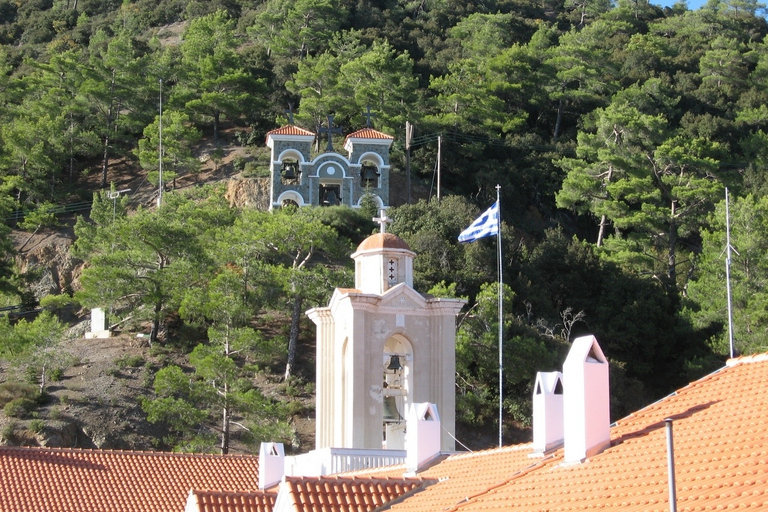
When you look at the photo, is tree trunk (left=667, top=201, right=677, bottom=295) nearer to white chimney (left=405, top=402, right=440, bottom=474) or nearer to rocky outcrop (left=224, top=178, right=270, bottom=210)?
rocky outcrop (left=224, top=178, right=270, bottom=210)

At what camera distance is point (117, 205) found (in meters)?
50.0

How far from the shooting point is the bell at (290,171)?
52.4 meters

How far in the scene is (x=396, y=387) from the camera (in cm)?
2055

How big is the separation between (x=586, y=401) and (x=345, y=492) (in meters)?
3.42

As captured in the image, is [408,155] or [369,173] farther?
[408,155]

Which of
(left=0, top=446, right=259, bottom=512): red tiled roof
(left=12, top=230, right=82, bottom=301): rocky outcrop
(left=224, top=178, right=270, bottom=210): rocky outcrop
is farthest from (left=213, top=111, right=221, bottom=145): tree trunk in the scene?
(left=0, top=446, right=259, bottom=512): red tiled roof

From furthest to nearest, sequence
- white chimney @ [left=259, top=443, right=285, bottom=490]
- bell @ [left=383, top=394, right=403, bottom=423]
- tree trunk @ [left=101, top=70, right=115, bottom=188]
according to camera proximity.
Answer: tree trunk @ [left=101, top=70, right=115, bottom=188] → bell @ [left=383, top=394, right=403, bottom=423] → white chimney @ [left=259, top=443, right=285, bottom=490]

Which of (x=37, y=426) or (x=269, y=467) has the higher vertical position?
(x=37, y=426)

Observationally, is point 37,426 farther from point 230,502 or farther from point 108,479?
point 230,502

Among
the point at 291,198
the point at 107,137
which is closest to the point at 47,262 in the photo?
the point at 291,198

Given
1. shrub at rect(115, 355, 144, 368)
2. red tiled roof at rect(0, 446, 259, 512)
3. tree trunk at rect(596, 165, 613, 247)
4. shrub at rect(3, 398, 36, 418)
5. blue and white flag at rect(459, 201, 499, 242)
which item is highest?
tree trunk at rect(596, 165, 613, 247)

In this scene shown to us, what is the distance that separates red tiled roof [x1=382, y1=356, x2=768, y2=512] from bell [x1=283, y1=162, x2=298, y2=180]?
39.8 metres

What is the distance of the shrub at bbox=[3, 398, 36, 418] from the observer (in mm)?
35312

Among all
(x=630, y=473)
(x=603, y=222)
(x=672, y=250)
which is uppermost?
(x=603, y=222)
